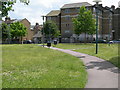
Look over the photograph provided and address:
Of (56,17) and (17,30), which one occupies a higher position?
(56,17)

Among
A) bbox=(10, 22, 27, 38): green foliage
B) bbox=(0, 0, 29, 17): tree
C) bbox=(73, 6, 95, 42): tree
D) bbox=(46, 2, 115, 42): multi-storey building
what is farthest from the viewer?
bbox=(46, 2, 115, 42): multi-storey building

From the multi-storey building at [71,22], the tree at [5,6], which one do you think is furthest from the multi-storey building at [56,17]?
the tree at [5,6]

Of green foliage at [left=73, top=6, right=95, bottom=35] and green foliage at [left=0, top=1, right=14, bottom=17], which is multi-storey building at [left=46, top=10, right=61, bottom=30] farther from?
green foliage at [left=0, top=1, right=14, bottom=17]

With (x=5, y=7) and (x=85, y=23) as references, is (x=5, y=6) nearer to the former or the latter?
(x=5, y=7)

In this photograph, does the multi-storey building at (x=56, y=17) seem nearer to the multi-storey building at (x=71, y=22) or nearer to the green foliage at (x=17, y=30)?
the multi-storey building at (x=71, y=22)

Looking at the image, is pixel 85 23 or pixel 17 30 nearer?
pixel 85 23

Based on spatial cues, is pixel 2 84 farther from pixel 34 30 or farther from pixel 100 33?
pixel 34 30

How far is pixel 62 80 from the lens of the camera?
27.1 ft

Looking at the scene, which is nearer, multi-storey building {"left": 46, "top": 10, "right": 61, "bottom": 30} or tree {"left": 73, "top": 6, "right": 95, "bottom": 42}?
tree {"left": 73, "top": 6, "right": 95, "bottom": 42}

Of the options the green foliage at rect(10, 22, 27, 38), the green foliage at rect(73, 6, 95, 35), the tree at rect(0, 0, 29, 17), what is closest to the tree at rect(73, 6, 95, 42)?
the green foliage at rect(73, 6, 95, 35)

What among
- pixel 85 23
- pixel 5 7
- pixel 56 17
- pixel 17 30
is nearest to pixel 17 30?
pixel 17 30

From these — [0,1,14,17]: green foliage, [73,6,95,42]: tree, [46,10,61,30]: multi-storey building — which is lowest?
[0,1,14,17]: green foliage

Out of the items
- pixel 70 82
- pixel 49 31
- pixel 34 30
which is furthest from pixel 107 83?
pixel 34 30

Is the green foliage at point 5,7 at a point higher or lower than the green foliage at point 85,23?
lower
